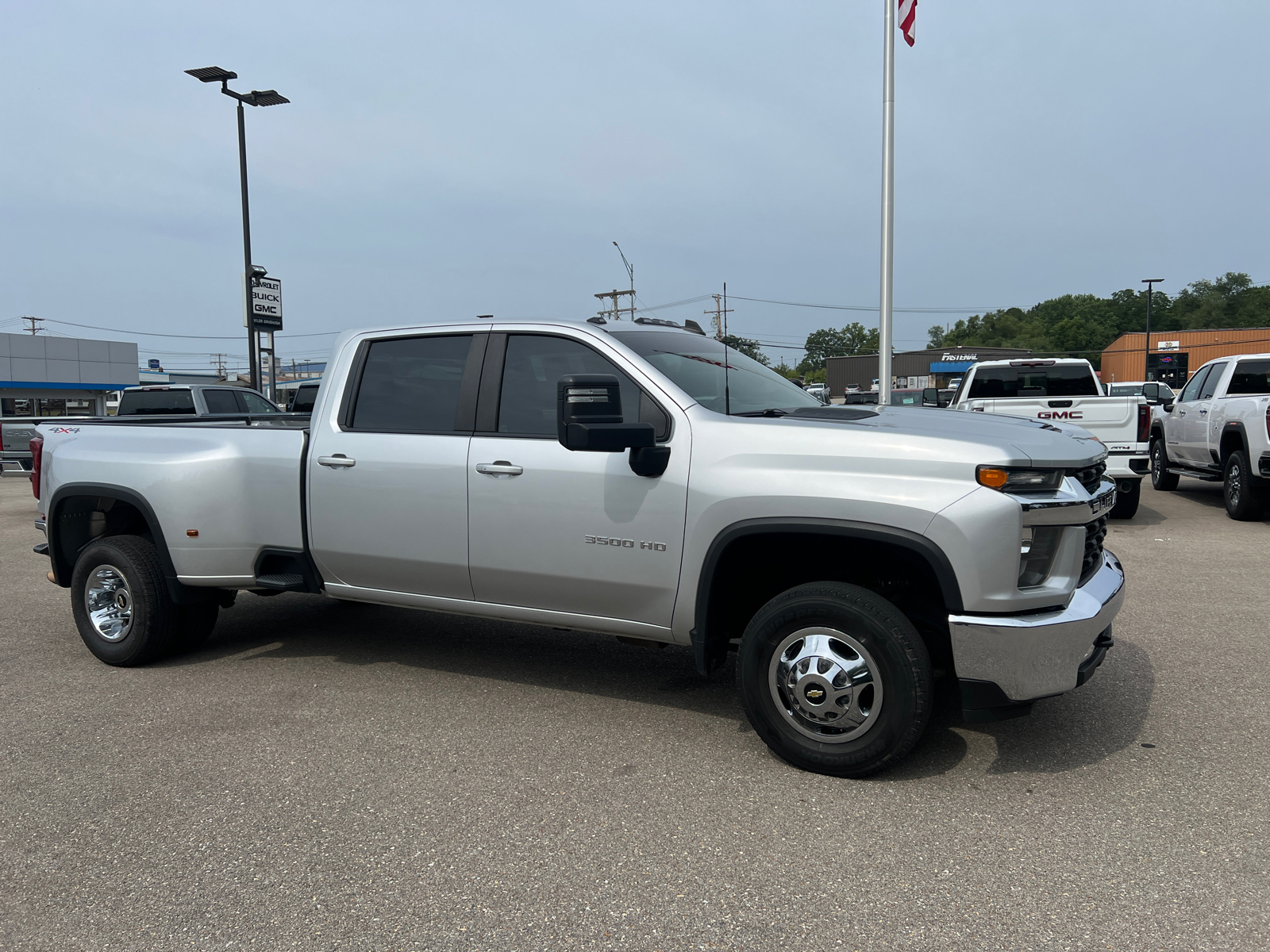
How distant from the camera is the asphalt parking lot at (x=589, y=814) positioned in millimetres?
2715

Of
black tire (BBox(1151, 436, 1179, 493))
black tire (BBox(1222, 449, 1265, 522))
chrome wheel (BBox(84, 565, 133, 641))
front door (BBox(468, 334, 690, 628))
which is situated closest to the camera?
front door (BBox(468, 334, 690, 628))

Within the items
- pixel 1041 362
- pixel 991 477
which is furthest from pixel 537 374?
pixel 1041 362

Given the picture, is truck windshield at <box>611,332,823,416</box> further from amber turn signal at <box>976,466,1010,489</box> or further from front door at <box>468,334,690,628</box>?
amber turn signal at <box>976,466,1010,489</box>

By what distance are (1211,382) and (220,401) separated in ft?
47.5

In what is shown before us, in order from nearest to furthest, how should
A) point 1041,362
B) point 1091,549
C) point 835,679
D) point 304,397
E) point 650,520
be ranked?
point 835,679 < point 1091,549 < point 650,520 < point 304,397 < point 1041,362

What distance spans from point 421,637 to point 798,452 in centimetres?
322

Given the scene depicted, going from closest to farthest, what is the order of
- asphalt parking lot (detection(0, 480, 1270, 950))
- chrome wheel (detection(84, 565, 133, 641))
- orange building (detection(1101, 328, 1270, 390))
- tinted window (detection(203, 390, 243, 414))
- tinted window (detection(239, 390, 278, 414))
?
asphalt parking lot (detection(0, 480, 1270, 950))
chrome wheel (detection(84, 565, 133, 641))
tinted window (detection(203, 390, 243, 414))
tinted window (detection(239, 390, 278, 414))
orange building (detection(1101, 328, 1270, 390))

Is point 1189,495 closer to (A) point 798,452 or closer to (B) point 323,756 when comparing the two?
(A) point 798,452

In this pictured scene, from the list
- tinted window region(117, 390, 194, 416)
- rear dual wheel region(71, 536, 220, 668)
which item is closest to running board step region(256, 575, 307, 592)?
rear dual wheel region(71, 536, 220, 668)

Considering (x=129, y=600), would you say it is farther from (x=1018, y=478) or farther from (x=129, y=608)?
(x=1018, y=478)

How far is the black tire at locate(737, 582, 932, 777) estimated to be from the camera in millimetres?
3439

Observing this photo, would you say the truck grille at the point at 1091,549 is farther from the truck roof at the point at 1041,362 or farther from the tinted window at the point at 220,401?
the tinted window at the point at 220,401

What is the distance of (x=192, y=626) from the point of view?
5.39m

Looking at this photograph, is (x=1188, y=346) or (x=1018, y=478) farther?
(x=1188, y=346)
